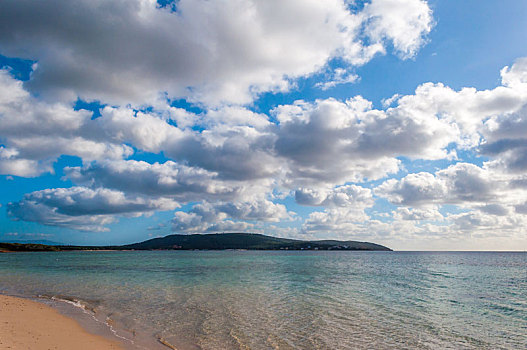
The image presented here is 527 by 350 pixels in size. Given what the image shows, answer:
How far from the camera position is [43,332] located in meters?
16.3

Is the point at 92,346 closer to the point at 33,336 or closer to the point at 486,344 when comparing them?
the point at 33,336

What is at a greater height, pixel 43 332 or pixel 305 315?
pixel 43 332

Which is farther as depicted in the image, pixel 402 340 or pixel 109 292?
pixel 109 292

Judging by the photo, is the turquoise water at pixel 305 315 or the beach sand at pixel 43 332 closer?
the beach sand at pixel 43 332

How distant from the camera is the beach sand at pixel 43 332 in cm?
1412

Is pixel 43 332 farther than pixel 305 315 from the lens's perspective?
No

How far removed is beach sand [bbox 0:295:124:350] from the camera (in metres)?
14.1

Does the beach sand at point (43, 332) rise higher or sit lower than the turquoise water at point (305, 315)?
higher

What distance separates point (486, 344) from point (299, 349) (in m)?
10.0

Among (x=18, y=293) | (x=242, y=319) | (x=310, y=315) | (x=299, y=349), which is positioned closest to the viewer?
(x=299, y=349)

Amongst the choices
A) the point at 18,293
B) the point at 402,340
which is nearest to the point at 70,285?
the point at 18,293

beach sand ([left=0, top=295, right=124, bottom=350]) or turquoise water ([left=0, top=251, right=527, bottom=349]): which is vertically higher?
beach sand ([left=0, top=295, right=124, bottom=350])

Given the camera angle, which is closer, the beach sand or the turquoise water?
the beach sand

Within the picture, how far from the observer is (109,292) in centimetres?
3266
